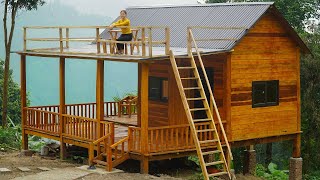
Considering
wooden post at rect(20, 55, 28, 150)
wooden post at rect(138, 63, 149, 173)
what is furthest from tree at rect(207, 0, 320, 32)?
wooden post at rect(138, 63, 149, 173)

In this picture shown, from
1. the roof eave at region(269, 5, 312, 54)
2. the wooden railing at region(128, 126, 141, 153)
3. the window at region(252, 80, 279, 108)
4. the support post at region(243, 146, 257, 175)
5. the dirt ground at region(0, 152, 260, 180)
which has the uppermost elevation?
the roof eave at region(269, 5, 312, 54)

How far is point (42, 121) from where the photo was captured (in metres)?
25.8

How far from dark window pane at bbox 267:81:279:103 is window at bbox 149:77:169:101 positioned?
366cm

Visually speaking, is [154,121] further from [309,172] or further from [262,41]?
[309,172]

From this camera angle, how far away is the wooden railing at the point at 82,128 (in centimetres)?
2279

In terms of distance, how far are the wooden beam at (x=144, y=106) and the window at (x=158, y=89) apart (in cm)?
431

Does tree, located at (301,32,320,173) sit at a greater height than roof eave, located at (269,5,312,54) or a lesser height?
lesser

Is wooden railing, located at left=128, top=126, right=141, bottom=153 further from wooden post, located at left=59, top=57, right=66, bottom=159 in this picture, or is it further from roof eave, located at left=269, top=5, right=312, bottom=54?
roof eave, located at left=269, top=5, right=312, bottom=54

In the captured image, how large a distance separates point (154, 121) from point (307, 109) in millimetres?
13295

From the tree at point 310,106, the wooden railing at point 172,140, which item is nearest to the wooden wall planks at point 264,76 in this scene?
the wooden railing at point 172,140

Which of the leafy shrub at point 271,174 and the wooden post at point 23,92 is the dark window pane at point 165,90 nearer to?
the wooden post at point 23,92

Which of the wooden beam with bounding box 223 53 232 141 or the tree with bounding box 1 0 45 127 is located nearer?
the wooden beam with bounding box 223 53 232 141

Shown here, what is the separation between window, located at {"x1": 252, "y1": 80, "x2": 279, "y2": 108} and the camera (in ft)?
77.8

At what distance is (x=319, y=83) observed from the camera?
36.0 meters
